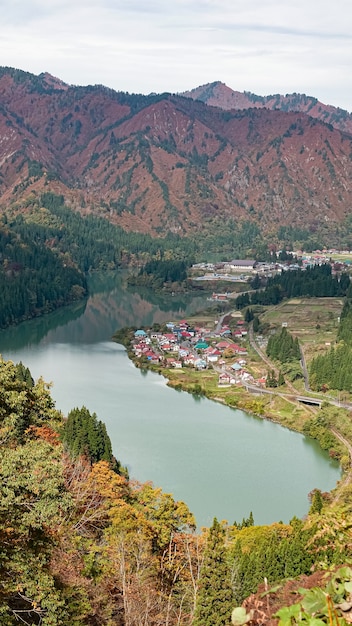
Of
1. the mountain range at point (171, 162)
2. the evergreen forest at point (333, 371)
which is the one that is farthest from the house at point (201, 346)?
the mountain range at point (171, 162)

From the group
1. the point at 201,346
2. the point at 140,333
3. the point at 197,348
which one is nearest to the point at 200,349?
the point at 197,348

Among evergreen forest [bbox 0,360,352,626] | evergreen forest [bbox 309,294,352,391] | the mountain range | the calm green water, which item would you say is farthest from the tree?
the mountain range

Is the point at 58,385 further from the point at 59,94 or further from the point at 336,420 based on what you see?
the point at 59,94

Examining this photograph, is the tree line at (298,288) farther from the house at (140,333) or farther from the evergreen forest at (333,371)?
the evergreen forest at (333,371)

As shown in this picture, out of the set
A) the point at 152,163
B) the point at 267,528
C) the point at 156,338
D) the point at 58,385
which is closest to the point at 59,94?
the point at 152,163

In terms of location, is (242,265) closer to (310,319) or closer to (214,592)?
(310,319)

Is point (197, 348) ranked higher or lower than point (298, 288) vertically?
lower
